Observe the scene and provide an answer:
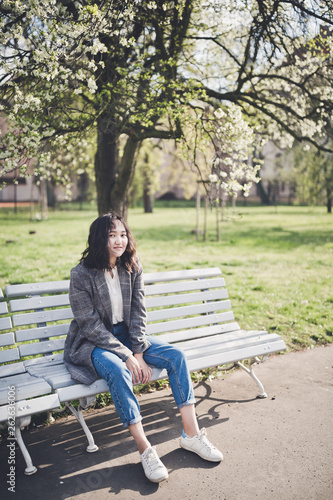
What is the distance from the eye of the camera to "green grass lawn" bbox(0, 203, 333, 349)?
616 cm

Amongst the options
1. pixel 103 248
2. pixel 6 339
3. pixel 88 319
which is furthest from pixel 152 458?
pixel 103 248

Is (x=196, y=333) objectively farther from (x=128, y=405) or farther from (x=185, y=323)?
(x=128, y=405)

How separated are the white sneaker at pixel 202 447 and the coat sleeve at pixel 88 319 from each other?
0.71 m

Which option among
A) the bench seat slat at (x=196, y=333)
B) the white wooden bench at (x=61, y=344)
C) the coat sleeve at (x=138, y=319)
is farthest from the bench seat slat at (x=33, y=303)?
the bench seat slat at (x=196, y=333)

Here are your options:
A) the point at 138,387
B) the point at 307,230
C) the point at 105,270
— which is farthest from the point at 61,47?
the point at 307,230

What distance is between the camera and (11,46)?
179 inches

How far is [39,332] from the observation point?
11.7 feet

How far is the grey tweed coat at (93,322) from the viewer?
10.6 feet

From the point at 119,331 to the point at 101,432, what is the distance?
774mm

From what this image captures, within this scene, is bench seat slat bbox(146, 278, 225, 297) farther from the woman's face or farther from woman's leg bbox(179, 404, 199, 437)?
woman's leg bbox(179, 404, 199, 437)

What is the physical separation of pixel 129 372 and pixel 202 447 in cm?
70

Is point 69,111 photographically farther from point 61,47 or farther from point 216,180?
point 216,180

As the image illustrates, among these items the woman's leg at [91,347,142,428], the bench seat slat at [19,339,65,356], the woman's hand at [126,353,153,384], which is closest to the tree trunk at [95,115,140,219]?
the bench seat slat at [19,339,65,356]

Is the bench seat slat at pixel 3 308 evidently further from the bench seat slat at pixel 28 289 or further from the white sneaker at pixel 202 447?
the white sneaker at pixel 202 447
